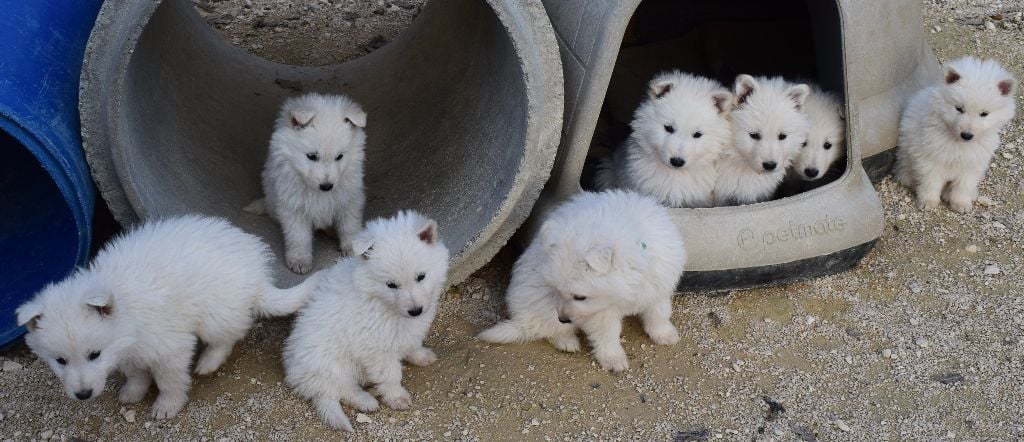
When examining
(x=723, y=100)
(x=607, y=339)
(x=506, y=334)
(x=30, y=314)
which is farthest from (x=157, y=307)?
(x=723, y=100)

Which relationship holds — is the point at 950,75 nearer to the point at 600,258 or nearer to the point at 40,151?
the point at 600,258

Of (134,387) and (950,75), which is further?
(950,75)

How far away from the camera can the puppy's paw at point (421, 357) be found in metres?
4.67

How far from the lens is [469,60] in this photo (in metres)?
5.93

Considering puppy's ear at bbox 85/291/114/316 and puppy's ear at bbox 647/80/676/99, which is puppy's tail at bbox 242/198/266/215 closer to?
puppy's ear at bbox 85/291/114/316

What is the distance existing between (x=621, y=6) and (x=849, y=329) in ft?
6.84

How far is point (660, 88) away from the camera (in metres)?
4.93

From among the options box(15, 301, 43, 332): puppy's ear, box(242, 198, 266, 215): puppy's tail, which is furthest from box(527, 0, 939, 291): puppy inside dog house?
box(15, 301, 43, 332): puppy's ear

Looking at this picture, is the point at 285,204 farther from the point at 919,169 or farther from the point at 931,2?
the point at 931,2

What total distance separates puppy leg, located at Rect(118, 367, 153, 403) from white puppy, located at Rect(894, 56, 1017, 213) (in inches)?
178

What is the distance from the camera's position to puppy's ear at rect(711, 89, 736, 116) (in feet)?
16.1

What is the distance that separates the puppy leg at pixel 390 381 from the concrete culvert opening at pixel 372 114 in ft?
2.44

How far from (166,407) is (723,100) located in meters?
3.15

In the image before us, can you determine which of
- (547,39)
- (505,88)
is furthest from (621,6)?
(505,88)
